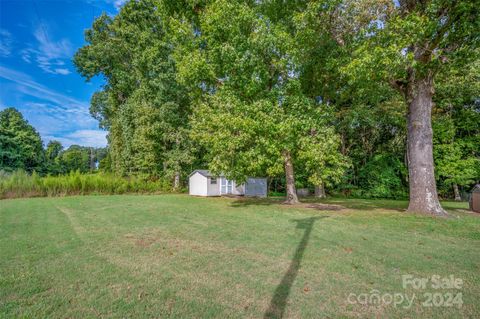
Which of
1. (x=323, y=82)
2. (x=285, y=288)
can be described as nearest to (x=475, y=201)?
(x=323, y=82)

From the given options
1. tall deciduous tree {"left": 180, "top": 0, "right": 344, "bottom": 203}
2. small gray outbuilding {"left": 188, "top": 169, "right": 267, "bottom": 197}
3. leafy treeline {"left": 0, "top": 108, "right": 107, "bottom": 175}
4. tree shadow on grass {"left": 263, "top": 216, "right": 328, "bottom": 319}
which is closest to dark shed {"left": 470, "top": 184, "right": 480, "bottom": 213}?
tall deciduous tree {"left": 180, "top": 0, "right": 344, "bottom": 203}

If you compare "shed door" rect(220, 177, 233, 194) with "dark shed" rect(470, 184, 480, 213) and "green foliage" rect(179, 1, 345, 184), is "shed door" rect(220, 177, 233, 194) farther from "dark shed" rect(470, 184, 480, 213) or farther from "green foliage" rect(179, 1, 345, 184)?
"dark shed" rect(470, 184, 480, 213)

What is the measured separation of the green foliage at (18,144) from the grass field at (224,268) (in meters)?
28.9

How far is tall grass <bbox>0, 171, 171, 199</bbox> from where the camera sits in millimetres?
15375

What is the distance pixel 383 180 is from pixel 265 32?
16.6 meters

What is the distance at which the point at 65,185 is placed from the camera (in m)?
16.9

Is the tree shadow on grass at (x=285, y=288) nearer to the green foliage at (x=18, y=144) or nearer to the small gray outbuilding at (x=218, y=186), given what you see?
the small gray outbuilding at (x=218, y=186)

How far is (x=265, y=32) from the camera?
1078 cm

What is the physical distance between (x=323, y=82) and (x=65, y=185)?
17.4 m

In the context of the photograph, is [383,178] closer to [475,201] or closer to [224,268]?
[475,201]

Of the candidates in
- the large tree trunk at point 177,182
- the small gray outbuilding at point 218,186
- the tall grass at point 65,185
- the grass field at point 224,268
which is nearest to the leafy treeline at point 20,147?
the tall grass at point 65,185

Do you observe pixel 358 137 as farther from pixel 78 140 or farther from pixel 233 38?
pixel 78 140

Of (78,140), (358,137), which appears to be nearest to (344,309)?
(358,137)

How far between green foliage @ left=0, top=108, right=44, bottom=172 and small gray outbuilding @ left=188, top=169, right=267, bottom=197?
21.0 meters
